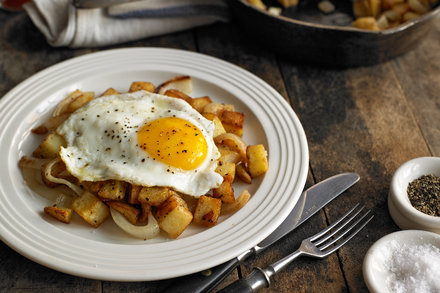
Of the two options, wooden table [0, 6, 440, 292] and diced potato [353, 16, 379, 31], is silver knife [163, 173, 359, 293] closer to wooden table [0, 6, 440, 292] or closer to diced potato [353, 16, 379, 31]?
wooden table [0, 6, 440, 292]

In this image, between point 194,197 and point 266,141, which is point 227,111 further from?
point 194,197

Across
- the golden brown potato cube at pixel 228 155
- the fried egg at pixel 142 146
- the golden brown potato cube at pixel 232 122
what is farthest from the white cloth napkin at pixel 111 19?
the golden brown potato cube at pixel 228 155

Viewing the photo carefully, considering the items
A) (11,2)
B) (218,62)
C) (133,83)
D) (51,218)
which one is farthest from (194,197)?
(11,2)

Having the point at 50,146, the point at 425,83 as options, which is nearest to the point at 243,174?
the point at 50,146

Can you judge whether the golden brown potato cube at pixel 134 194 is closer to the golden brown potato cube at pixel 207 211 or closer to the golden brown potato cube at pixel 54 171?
the golden brown potato cube at pixel 207 211

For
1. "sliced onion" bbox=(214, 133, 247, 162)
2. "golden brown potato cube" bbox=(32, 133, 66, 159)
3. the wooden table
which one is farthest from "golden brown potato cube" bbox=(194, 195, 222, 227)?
"golden brown potato cube" bbox=(32, 133, 66, 159)

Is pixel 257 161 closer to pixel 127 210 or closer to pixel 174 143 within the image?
pixel 174 143
